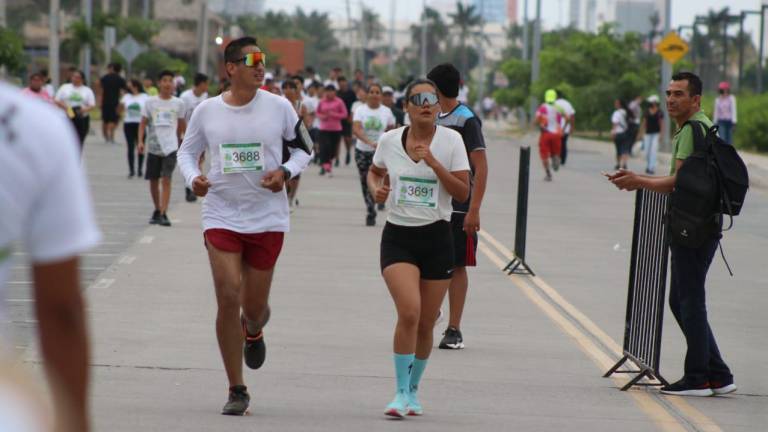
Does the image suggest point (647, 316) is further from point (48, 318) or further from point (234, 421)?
point (48, 318)

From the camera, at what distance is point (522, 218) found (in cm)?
1320

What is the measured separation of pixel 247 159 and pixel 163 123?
10.2 metres

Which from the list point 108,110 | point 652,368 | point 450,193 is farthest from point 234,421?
point 108,110

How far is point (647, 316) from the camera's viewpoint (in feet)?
27.2

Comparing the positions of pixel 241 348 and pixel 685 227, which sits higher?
pixel 685 227

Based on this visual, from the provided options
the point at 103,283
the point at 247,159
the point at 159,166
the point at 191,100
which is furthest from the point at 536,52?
the point at 247,159

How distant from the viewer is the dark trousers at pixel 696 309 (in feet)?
25.8

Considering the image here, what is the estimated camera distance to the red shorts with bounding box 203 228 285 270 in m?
7.16

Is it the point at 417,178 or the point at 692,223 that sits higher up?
the point at 417,178

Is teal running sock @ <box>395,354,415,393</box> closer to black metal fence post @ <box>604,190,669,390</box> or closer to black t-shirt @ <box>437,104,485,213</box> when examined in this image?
black metal fence post @ <box>604,190,669,390</box>

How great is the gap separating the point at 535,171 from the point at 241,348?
947 inches

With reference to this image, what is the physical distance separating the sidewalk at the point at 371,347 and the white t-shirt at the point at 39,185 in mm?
4164

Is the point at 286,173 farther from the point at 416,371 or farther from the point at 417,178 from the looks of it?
the point at 416,371

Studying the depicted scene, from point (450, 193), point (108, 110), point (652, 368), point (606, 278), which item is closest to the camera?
point (450, 193)
